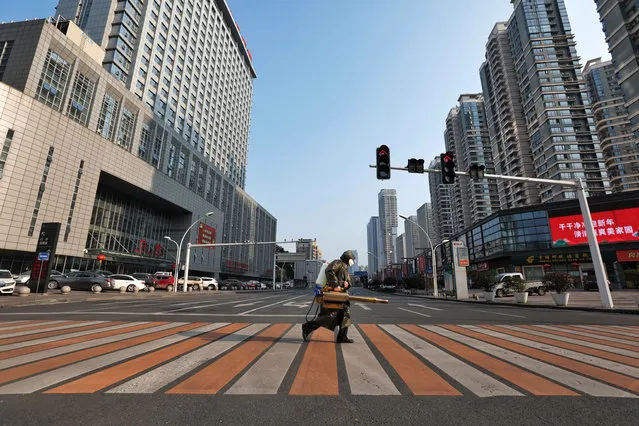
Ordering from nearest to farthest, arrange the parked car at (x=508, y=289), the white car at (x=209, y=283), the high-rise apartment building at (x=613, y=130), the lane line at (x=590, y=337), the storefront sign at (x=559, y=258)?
the lane line at (x=590, y=337)
the parked car at (x=508, y=289)
the white car at (x=209, y=283)
the storefront sign at (x=559, y=258)
the high-rise apartment building at (x=613, y=130)

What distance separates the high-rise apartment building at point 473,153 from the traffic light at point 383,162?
93.6 m

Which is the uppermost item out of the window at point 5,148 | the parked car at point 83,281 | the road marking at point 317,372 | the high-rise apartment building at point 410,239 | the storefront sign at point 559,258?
the high-rise apartment building at point 410,239

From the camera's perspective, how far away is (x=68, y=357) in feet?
12.6

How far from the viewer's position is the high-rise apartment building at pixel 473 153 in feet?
313

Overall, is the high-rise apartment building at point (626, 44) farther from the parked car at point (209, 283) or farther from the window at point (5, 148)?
the window at point (5, 148)

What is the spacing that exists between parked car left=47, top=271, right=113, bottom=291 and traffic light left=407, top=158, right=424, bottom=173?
25323 mm

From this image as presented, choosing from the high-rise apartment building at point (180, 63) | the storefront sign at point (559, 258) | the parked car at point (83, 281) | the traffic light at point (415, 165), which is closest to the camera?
the traffic light at point (415, 165)

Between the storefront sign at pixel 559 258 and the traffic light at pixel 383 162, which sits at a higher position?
the traffic light at pixel 383 162

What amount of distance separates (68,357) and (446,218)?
5139 inches

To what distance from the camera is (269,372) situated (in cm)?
338

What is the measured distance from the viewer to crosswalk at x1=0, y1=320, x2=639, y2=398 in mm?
2836

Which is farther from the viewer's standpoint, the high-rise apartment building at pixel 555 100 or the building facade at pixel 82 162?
the high-rise apartment building at pixel 555 100

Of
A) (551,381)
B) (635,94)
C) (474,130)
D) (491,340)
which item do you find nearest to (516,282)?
(491,340)

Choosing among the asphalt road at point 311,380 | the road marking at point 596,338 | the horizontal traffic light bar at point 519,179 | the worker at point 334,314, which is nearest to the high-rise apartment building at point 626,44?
the horizontal traffic light bar at point 519,179
